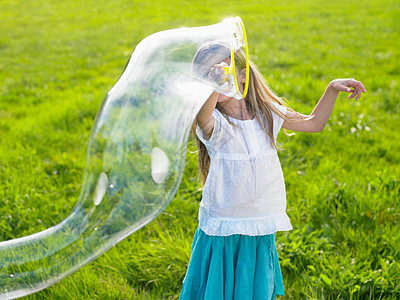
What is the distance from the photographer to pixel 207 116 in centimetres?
192

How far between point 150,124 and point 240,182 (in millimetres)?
635

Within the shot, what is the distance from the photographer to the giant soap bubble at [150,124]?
166cm

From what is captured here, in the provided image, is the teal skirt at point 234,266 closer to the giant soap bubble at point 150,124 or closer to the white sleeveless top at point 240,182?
the white sleeveless top at point 240,182

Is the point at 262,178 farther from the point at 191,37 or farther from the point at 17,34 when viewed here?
the point at 17,34

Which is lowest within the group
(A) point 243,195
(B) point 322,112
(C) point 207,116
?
(A) point 243,195

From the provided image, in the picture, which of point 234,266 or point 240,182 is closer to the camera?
point 240,182

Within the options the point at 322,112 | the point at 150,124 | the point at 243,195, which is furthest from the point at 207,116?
the point at 322,112

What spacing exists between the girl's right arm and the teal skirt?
53cm

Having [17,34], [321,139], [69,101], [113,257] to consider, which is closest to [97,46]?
[17,34]

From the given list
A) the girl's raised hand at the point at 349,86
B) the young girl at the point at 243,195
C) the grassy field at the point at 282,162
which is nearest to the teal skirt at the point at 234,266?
the young girl at the point at 243,195

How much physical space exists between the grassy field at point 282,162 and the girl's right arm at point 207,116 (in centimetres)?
38

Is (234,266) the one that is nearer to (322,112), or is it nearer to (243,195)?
(243,195)

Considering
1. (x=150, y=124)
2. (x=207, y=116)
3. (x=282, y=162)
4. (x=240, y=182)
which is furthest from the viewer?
(x=282, y=162)

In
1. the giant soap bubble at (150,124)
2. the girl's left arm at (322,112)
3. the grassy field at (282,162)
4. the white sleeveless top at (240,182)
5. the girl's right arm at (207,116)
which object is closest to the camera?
the giant soap bubble at (150,124)
